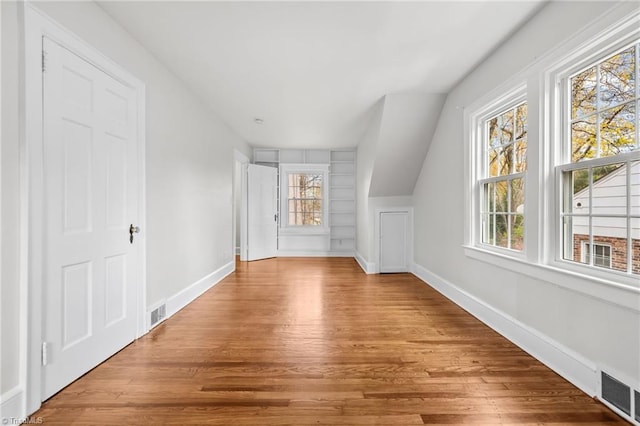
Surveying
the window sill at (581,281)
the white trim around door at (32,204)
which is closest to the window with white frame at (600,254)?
the window sill at (581,281)

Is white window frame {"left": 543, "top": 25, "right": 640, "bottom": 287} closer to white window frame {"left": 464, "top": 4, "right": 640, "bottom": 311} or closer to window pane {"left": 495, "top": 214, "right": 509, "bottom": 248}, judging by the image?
white window frame {"left": 464, "top": 4, "right": 640, "bottom": 311}

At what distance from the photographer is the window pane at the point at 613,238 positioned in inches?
66.7

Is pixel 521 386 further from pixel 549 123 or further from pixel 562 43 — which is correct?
pixel 562 43

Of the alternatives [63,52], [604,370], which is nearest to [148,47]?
[63,52]

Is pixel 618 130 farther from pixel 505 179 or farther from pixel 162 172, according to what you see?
pixel 162 172

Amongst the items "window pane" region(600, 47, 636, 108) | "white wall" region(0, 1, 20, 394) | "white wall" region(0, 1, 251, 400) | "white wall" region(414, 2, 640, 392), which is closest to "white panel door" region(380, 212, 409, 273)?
"white wall" region(414, 2, 640, 392)

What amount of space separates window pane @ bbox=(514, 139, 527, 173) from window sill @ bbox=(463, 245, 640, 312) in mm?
771

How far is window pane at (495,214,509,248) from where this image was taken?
2.77 meters

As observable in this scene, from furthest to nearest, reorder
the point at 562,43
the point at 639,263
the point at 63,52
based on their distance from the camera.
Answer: the point at 562,43 < the point at 63,52 < the point at 639,263

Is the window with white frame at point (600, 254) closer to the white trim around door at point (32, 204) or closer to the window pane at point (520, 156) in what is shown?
the window pane at point (520, 156)

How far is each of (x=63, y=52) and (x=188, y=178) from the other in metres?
1.77

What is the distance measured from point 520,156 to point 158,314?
361cm

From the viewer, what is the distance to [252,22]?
7.27 ft

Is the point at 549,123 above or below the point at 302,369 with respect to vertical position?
above
